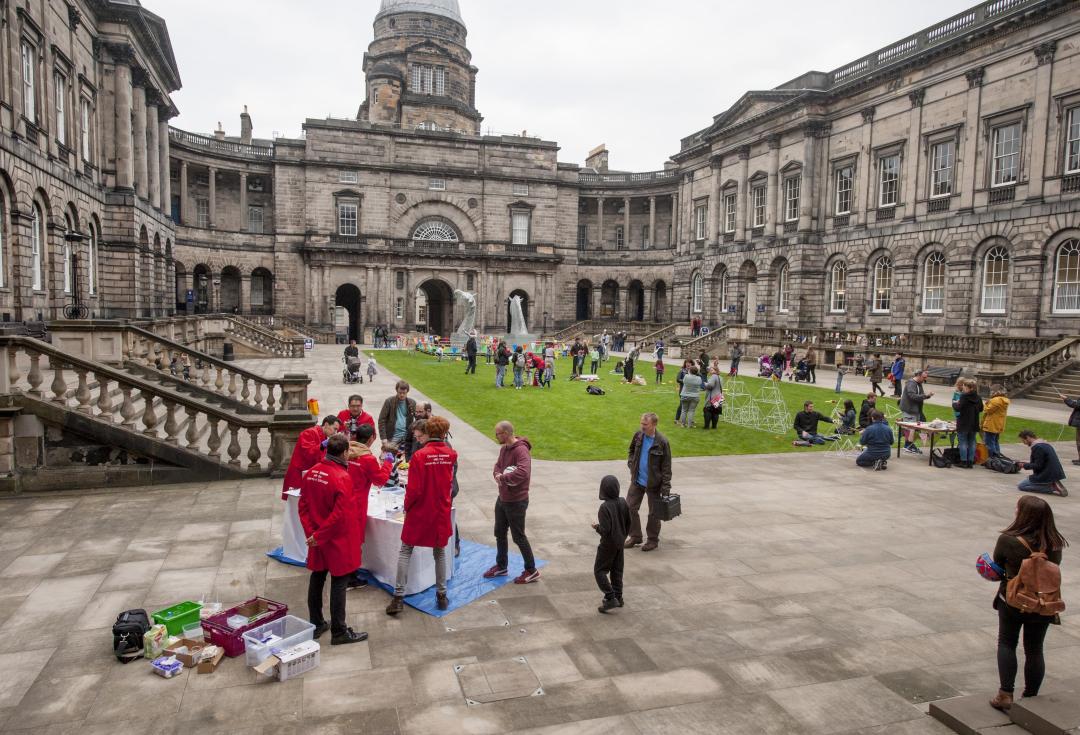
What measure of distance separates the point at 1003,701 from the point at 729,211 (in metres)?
46.6

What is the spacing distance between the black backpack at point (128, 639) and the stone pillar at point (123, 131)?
2990cm

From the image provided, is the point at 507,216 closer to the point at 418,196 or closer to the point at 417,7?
the point at 418,196

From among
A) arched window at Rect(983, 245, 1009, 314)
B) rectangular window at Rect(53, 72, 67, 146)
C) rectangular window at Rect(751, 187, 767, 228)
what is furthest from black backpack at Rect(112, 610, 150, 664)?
rectangular window at Rect(751, 187, 767, 228)

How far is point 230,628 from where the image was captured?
6023 mm

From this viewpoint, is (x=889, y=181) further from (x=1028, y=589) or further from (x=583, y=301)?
(x=1028, y=589)

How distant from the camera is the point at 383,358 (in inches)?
1571

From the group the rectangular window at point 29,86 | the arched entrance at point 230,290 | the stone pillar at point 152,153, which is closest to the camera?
the rectangular window at point 29,86

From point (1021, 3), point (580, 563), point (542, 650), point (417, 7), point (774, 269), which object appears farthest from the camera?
point (417, 7)

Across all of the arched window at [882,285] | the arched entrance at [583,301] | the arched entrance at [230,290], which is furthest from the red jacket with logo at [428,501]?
the arched entrance at [583,301]

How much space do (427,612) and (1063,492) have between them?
35.5 feet

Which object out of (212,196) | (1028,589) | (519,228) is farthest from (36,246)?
(519,228)

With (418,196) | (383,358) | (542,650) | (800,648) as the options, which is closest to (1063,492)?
(800,648)

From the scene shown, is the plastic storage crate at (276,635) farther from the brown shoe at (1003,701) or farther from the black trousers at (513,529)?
the brown shoe at (1003,701)

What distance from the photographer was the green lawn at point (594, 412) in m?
15.6
